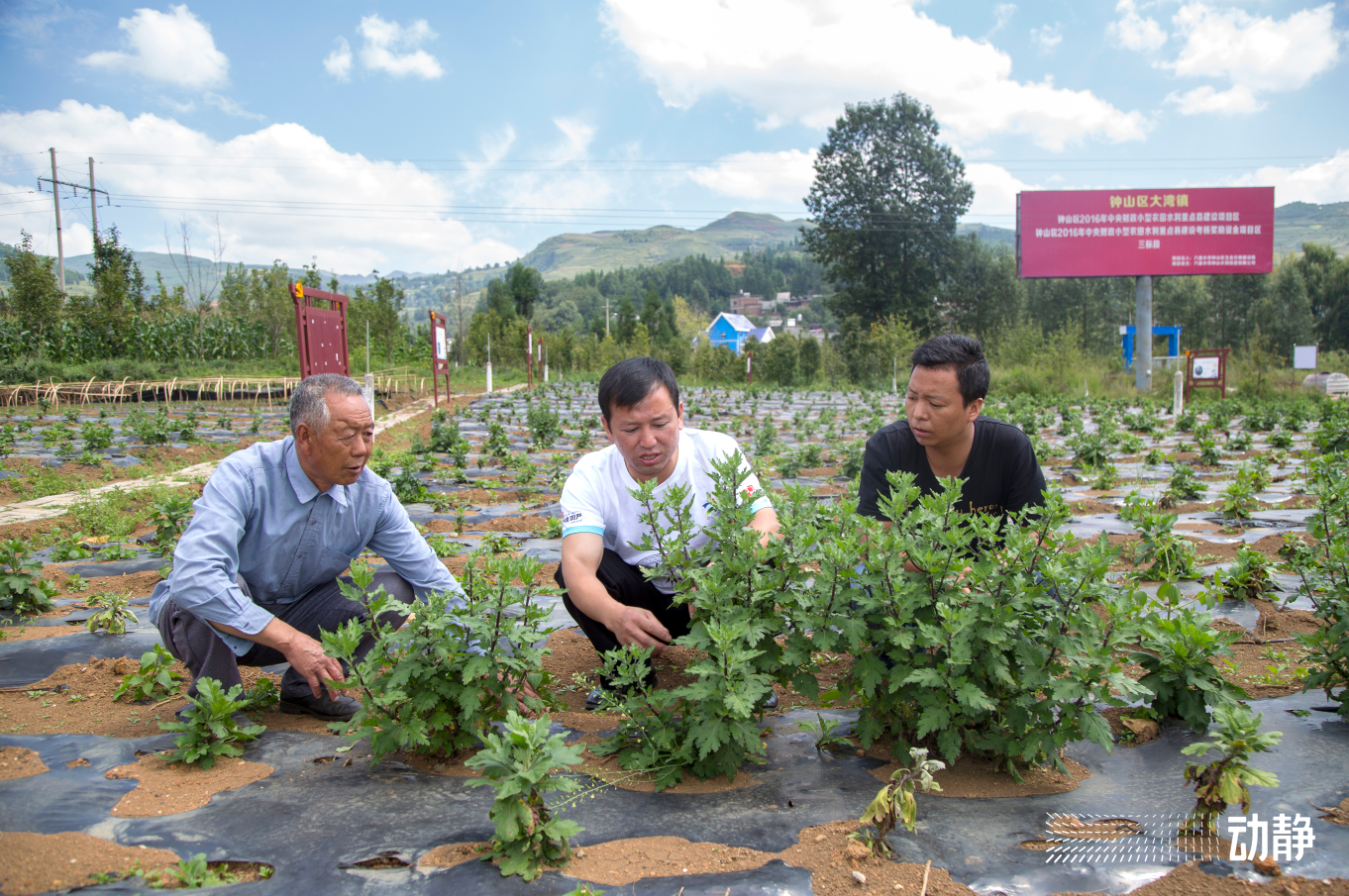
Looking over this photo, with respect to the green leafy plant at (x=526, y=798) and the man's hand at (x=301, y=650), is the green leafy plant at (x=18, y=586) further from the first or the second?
the green leafy plant at (x=526, y=798)

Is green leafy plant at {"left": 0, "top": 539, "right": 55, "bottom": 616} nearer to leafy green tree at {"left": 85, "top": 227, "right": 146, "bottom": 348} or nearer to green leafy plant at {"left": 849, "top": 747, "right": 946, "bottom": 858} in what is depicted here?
green leafy plant at {"left": 849, "top": 747, "right": 946, "bottom": 858}

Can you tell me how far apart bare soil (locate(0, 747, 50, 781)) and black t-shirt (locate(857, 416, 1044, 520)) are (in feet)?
8.93

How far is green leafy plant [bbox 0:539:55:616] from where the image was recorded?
3635 millimetres

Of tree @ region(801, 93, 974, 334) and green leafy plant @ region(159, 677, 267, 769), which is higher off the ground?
tree @ region(801, 93, 974, 334)

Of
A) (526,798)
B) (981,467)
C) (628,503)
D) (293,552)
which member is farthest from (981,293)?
(526,798)

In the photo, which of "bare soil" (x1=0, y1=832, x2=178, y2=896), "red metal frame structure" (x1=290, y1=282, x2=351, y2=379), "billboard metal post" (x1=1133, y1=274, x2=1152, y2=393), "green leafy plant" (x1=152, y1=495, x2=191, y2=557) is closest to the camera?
"bare soil" (x1=0, y1=832, x2=178, y2=896)

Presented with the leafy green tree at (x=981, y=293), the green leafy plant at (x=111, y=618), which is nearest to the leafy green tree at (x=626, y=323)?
the leafy green tree at (x=981, y=293)

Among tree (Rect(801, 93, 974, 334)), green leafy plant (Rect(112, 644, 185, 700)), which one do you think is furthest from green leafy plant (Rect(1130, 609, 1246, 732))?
tree (Rect(801, 93, 974, 334))

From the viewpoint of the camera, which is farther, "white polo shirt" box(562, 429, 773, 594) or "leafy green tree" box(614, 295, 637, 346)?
"leafy green tree" box(614, 295, 637, 346)

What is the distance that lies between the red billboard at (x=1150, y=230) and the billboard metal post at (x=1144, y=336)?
0.54 m

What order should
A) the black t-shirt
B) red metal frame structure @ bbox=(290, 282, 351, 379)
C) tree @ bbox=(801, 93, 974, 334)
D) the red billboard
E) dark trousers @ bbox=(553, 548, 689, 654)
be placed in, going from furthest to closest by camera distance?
tree @ bbox=(801, 93, 974, 334) → the red billboard → red metal frame structure @ bbox=(290, 282, 351, 379) → the black t-shirt → dark trousers @ bbox=(553, 548, 689, 654)

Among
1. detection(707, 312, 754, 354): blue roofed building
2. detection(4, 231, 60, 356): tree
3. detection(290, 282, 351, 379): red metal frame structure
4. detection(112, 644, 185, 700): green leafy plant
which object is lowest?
detection(112, 644, 185, 700): green leafy plant

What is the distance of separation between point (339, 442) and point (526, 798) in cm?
140

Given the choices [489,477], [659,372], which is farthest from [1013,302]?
[659,372]
